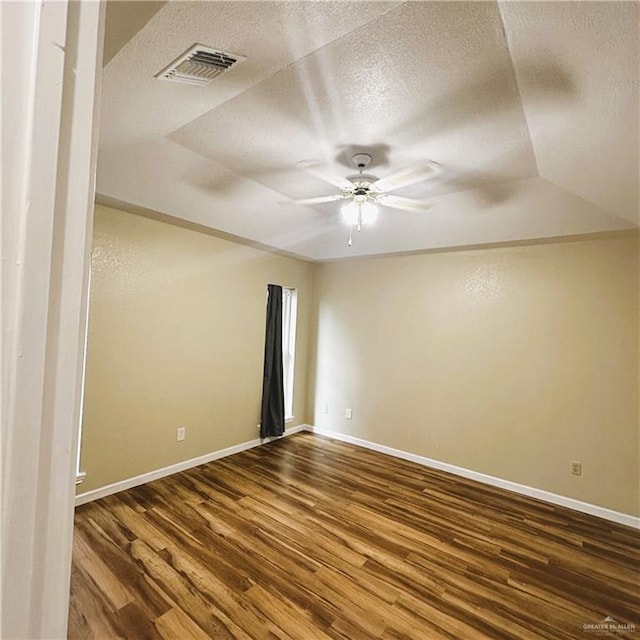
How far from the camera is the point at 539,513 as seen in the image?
9.80 ft

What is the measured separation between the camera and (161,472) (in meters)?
3.33

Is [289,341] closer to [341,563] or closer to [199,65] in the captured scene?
[341,563]

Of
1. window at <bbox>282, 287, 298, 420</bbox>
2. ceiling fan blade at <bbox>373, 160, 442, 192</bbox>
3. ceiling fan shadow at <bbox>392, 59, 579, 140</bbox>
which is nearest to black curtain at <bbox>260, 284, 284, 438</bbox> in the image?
window at <bbox>282, 287, 298, 420</bbox>

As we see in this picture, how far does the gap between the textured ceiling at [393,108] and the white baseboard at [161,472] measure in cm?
231

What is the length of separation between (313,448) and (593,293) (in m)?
3.20

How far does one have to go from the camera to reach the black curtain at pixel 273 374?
170 inches

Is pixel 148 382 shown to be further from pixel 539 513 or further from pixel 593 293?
pixel 593 293

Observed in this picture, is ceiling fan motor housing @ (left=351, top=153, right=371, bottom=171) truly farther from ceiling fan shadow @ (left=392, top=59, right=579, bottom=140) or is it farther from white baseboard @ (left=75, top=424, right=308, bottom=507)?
white baseboard @ (left=75, top=424, right=308, bottom=507)

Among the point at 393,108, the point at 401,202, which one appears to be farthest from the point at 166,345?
the point at 393,108

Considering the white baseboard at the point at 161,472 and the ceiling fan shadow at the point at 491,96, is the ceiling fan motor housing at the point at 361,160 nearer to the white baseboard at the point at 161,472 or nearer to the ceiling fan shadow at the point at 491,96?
the ceiling fan shadow at the point at 491,96

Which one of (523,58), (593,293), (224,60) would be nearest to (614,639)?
(593,293)

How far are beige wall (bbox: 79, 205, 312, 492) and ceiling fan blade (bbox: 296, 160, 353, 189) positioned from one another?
65.3 inches

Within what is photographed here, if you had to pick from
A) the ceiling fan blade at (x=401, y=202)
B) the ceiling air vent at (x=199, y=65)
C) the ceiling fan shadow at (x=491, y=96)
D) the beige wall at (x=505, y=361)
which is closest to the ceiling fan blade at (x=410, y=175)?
the ceiling fan blade at (x=401, y=202)

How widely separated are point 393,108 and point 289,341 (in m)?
3.36
